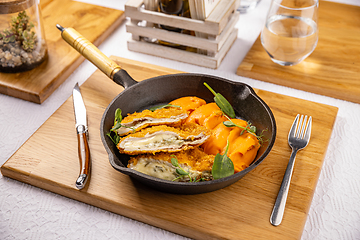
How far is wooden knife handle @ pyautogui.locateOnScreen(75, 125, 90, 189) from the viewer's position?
87 centimetres

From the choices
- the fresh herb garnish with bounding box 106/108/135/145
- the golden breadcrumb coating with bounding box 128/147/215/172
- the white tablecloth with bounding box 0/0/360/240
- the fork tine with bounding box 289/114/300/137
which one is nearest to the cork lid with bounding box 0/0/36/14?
the white tablecloth with bounding box 0/0/360/240

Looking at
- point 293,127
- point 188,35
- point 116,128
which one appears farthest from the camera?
point 188,35

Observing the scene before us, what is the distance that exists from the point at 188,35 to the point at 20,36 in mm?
A: 608

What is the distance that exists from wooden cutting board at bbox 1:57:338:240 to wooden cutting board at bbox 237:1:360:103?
170mm

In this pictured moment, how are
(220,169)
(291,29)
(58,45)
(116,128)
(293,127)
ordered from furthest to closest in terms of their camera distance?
(58,45)
(291,29)
(293,127)
(116,128)
(220,169)

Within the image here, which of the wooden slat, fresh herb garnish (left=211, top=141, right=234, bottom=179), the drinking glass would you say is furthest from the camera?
the wooden slat

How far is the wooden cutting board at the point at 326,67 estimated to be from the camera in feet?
4.07

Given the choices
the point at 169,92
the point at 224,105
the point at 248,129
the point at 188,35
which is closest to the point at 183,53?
the point at 188,35

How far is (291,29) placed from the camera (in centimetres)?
115

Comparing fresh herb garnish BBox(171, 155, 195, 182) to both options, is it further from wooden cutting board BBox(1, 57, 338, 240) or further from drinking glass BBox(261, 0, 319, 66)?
drinking glass BBox(261, 0, 319, 66)

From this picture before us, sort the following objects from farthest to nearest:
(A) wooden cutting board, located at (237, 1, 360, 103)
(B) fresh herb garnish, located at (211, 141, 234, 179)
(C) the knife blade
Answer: (A) wooden cutting board, located at (237, 1, 360, 103)
(C) the knife blade
(B) fresh herb garnish, located at (211, 141, 234, 179)

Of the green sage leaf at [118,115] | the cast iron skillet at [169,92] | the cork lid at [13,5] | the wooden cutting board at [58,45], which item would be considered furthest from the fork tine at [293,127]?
the cork lid at [13,5]

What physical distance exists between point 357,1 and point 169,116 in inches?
56.4

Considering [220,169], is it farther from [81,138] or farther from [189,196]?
[81,138]
